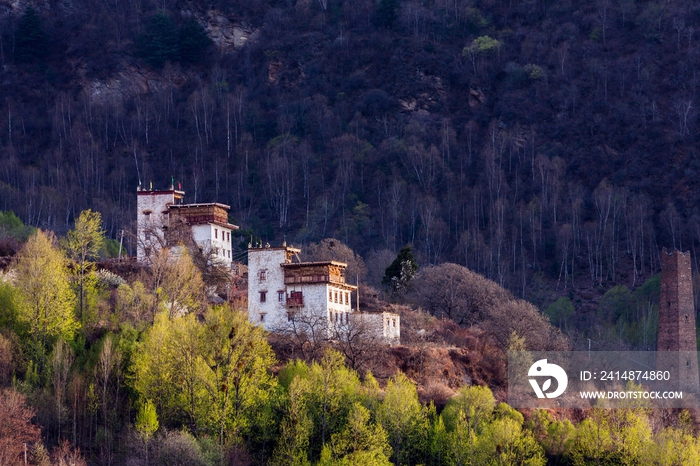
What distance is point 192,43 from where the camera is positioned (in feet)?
587

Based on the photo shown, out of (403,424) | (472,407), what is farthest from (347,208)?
(403,424)

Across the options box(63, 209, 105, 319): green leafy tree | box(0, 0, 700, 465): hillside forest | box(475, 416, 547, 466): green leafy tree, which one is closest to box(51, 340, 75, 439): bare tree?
box(0, 0, 700, 465): hillside forest

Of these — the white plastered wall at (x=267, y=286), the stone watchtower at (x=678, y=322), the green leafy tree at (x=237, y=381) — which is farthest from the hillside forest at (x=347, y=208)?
the stone watchtower at (x=678, y=322)

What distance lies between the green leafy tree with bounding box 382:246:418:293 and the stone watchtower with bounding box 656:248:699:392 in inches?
660

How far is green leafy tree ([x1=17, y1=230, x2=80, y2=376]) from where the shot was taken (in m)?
85.7

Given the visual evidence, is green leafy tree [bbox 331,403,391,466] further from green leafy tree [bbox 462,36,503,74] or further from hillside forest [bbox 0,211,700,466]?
green leafy tree [bbox 462,36,503,74]

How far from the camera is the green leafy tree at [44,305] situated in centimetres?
8569

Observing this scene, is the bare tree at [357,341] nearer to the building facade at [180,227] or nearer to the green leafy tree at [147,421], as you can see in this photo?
the building facade at [180,227]

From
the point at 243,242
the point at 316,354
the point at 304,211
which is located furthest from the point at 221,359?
the point at 304,211

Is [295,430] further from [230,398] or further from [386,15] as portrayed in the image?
[386,15]

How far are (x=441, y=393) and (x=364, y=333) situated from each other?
19.4 feet

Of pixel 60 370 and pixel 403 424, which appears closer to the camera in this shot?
pixel 60 370

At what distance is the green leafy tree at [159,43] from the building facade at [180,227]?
74.4 metres

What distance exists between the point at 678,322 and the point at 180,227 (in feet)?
106
